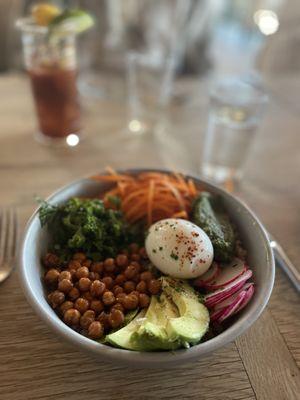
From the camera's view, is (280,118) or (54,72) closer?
(54,72)

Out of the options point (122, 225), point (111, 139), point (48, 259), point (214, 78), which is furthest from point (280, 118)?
point (48, 259)

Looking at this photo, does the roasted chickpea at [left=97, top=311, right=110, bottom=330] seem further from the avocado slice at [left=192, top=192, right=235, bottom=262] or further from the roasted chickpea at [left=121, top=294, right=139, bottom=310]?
the avocado slice at [left=192, top=192, right=235, bottom=262]

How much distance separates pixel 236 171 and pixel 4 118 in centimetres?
93

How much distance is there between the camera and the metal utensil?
33.2 inches

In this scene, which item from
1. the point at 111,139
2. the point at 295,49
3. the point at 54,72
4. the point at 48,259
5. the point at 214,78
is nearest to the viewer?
the point at 48,259

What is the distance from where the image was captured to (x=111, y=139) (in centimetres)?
140

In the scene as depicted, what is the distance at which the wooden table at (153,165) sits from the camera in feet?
2.08

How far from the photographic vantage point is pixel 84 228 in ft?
2.60

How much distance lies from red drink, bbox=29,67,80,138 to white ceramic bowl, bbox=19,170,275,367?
1.55ft

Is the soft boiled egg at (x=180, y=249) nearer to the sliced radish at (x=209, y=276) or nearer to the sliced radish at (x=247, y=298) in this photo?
the sliced radish at (x=209, y=276)

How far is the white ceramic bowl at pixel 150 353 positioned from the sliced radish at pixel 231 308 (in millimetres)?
15

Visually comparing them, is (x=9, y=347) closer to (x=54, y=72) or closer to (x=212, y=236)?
(x=212, y=236)

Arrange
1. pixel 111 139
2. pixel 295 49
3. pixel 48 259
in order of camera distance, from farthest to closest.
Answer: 1. pixel 295 49
2. pixel 111 139
3. pixel 48 259

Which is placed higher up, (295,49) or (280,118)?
(295,49)
